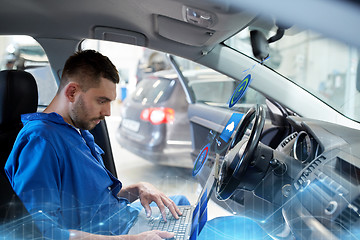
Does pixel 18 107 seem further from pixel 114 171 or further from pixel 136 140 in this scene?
pixel 136 140

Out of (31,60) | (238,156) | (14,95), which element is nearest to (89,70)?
(14,95)

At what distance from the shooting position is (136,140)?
323cm

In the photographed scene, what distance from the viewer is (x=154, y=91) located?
133 inches

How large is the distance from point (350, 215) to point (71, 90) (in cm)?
88

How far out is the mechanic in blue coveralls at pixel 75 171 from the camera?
742mm

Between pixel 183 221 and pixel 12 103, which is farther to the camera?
pixel 12 103

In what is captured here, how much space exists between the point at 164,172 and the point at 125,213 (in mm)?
2065

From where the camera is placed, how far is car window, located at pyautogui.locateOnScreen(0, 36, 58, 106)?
156cm

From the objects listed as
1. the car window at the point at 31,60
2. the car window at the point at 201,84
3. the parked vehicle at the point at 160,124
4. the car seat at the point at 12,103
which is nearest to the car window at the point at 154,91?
the parked vehicle at the point at 160,124

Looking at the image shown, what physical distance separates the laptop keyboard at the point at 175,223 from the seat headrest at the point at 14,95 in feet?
2.15

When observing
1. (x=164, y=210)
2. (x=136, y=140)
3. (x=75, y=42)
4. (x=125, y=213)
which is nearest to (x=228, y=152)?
(x=164, y=210)

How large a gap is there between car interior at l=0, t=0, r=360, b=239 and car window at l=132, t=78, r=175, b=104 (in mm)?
1640

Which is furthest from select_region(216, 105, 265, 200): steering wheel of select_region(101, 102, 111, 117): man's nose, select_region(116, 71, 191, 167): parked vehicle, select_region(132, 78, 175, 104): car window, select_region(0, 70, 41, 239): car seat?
select_region(132, 78, 175, 104): car window

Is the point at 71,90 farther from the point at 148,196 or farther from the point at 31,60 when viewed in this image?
the point at 31,60
